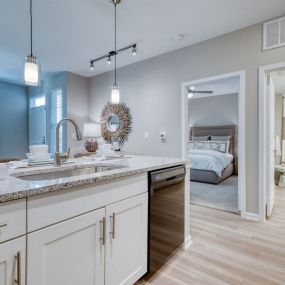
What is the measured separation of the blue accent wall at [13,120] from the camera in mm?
5414

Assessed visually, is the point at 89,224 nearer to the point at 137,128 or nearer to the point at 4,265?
the point at 4,265

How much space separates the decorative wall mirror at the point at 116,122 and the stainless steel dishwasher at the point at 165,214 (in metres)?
2.47

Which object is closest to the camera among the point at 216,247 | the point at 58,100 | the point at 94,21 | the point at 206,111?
the point at 216,247

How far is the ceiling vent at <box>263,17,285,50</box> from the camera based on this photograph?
8.32ft

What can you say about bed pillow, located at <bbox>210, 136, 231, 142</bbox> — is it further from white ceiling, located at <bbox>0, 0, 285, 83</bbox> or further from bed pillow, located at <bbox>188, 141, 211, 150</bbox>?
white ceiling, located at <bbox>0, 0, 285, 83</bbox>

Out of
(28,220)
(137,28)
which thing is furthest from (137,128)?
(28,220)

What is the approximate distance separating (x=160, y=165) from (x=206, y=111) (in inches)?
230

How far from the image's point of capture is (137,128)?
4090mm

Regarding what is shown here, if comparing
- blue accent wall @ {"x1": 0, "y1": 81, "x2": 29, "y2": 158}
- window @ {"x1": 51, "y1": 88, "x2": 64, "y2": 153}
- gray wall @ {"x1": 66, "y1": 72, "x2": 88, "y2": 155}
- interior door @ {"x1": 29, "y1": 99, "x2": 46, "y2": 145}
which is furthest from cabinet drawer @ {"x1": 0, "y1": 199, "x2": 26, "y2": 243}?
blue accent wall @ {"x1": 0, "y1": 81, "x2": 29, "y2": 158}

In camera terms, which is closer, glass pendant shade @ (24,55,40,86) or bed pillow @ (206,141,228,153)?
glass pendant shade @ (24,55,40,86)

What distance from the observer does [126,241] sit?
4.56ft

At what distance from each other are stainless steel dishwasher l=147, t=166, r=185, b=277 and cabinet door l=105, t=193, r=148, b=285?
7cm

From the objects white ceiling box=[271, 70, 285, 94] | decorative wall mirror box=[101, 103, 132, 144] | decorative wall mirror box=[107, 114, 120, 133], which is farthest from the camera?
decorative wall mirror box=[107, 114, 120, 133]

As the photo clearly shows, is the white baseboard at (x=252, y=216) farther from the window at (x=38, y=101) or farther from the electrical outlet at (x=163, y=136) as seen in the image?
the window at (x=38, y=101)
